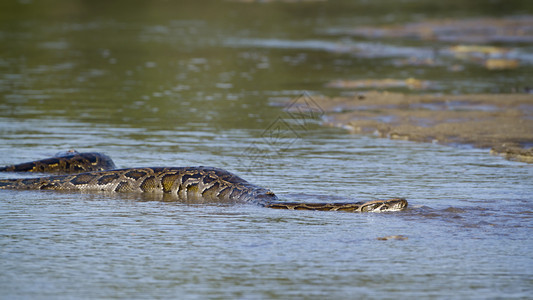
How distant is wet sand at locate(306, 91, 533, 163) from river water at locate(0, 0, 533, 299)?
0.65 meters

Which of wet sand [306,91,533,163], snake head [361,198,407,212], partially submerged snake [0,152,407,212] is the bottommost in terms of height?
snake head [361,198,407,212]

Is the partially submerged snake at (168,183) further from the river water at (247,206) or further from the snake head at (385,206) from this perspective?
the snake head at (385,206)

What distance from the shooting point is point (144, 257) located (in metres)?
8.60

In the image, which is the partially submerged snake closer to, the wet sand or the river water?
the river water

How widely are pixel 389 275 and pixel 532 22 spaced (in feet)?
135

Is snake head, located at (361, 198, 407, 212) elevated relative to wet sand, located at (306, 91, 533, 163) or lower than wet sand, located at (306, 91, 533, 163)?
lower

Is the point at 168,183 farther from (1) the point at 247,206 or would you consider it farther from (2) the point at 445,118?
(2) the point at 445,118

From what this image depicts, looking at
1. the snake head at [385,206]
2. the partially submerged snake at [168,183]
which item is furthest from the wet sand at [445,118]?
the partially submerged snake at [168,183]

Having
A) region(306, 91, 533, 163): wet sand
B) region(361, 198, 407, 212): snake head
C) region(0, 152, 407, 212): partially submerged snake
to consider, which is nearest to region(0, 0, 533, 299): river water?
region(361, 198, 407, 212): snake head

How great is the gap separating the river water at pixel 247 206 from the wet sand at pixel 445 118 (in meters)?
0.65

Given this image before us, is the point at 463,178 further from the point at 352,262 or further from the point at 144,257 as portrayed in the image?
the point at 144,257

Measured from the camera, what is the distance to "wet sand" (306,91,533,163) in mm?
16188

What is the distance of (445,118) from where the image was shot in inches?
736

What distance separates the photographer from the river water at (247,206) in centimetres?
790
